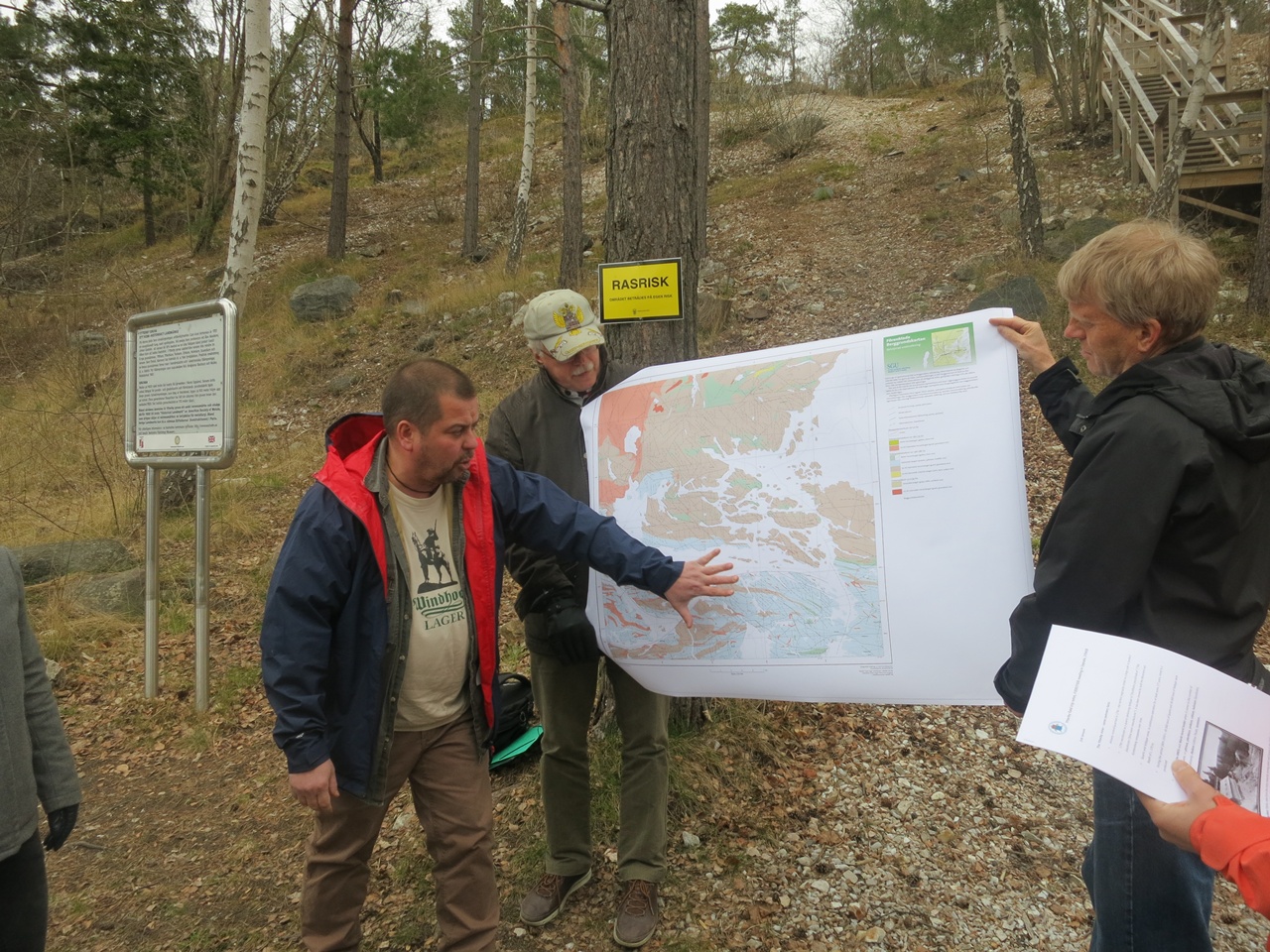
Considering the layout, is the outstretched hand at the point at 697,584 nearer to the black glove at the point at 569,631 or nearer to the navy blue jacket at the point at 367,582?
the navy blue jacket at the point at 367,582

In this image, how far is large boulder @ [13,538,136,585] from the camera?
258 inches

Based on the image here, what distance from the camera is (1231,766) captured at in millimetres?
1418

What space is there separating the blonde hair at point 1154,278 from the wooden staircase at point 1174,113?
9.66 m

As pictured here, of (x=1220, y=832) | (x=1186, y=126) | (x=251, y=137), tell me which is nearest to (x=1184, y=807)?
(x=1220, y=832)

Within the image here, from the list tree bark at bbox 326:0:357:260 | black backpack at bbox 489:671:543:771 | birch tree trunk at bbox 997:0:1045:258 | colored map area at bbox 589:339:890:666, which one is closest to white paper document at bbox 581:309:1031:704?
colored map area at bbox 589:339:890:666

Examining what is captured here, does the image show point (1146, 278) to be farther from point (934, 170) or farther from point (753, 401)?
point (934, 170)

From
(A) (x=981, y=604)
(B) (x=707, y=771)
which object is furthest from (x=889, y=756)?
(A) (x=981, y=604)

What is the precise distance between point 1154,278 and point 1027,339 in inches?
22.5

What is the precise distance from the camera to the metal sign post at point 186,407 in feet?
13.5

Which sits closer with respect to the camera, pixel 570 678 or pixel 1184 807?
pixel 1184 807

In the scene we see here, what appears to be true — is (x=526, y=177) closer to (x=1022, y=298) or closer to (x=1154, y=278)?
(x=1022, y=298)

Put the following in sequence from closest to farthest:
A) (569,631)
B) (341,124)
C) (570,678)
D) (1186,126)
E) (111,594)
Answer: (569,631) < (570,678) < (111,594) < (1186,126) < (341,124)

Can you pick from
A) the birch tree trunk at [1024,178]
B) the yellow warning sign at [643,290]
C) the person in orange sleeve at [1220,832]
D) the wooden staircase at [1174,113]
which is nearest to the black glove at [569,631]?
the yellow warning sign at [643,290]

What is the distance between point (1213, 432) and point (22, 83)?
812 inches
